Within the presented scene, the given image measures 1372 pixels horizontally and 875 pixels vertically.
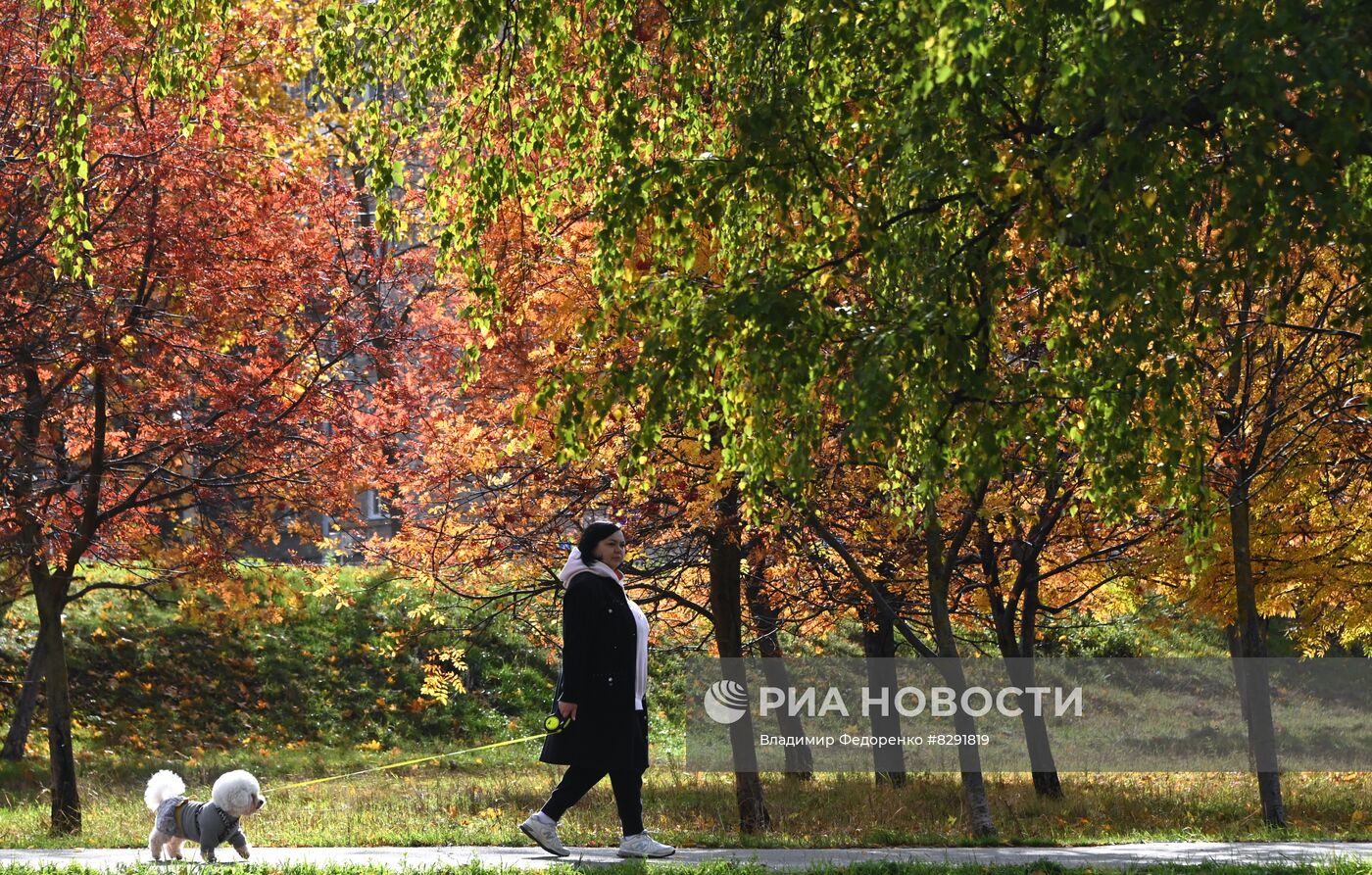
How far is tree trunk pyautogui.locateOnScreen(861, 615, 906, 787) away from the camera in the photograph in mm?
18141

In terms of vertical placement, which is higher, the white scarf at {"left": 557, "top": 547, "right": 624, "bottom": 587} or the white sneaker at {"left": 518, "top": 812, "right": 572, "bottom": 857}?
the white scarf at {"left": 557, "top": 547, "right": 624, "bottom": 587}

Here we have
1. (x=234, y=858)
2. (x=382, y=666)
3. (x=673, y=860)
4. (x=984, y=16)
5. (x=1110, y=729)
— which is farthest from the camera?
(x=1110, y=729)

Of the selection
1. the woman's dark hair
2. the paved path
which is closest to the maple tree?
the paved path

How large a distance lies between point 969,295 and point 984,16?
157cm

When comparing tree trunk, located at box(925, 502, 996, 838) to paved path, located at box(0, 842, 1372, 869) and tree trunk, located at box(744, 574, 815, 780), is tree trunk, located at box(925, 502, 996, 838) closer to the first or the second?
paved path, located at box(0, 842, 1372, 869)

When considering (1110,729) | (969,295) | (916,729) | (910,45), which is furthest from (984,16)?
(1110,729)

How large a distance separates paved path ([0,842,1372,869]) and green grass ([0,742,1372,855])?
0.62 m

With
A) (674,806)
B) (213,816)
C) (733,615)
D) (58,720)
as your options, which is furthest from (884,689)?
(213,816)

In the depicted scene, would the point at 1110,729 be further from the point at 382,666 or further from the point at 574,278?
the point at 574,278

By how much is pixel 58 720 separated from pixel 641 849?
5.97 meters

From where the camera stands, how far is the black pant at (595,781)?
864cm

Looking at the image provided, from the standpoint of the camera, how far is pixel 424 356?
16.7 meters

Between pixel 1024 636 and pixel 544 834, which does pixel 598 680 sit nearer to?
pixel 544 834

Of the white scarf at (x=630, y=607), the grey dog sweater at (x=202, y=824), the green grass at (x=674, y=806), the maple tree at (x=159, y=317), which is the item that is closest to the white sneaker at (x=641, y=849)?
the white scarf at (x=630, y=607)
